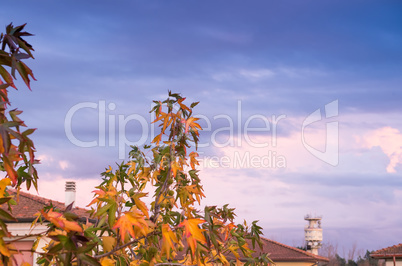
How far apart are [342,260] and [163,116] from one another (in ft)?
209

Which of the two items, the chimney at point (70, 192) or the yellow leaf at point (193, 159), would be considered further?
the chimney at point (70, 192)

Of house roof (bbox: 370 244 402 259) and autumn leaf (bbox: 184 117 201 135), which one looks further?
house roof (bbox: 370 244 402 259)

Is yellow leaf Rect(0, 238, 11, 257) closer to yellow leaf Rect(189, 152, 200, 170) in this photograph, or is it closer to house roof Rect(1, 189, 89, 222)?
yellow leaf Rect(189, 152, 200, 170)

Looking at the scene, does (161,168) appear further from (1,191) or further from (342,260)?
(342,260)

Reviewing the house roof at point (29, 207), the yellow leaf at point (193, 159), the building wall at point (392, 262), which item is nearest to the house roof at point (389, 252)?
the building wall at point (392, 262)

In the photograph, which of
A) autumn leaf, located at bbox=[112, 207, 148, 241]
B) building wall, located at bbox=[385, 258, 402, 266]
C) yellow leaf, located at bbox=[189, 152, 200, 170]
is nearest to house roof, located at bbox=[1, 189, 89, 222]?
yellow leaf, located at bbox=[189, 152, 200, 170]

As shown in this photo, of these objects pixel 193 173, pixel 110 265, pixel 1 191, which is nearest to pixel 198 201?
pixel 193 173

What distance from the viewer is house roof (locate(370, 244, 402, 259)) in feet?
77.0

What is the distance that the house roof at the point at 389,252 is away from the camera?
77.0 feet

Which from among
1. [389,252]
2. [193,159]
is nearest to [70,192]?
[389,252]

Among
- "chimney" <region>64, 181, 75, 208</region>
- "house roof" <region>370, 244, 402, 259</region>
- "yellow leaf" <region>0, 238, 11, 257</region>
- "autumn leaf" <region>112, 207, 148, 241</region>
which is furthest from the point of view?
"house roof" <region>370, 244, 402, 259</region>

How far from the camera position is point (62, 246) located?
254 centimetres

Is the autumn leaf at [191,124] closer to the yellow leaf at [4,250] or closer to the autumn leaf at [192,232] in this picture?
the autumn leaf at [192,232]

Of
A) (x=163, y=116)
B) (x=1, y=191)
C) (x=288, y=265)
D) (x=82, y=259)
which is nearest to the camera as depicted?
(x=82, y=259)
